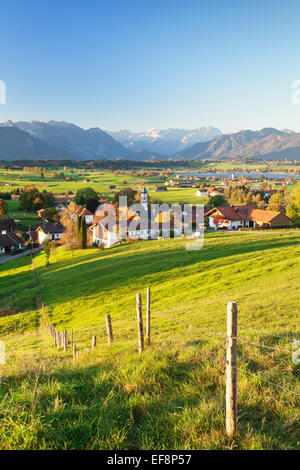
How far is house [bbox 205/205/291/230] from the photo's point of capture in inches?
2522

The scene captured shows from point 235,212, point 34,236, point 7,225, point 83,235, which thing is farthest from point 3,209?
point 235,212

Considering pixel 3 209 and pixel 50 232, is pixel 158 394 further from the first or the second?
pixel 3 209

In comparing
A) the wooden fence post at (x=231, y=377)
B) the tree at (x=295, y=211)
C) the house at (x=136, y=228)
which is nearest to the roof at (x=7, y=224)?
the house at (x=136, y=228)

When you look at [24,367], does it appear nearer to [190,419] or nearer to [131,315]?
[190,419]

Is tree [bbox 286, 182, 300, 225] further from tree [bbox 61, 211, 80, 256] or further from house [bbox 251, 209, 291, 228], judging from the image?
tree [bbox 61, 211, 80, 256]

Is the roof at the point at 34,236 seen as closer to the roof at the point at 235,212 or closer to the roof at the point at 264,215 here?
the roof at the point at 235,212

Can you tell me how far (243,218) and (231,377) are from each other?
71.1 m

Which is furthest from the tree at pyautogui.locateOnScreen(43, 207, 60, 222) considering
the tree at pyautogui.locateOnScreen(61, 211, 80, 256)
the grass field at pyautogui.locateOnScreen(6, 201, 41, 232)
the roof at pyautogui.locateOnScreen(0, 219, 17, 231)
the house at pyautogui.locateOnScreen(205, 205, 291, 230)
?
the house at pyautogui.locateOnScreen(205, 205, 291, 230)

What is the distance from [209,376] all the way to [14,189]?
134660 millimetres

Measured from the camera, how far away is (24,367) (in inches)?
289

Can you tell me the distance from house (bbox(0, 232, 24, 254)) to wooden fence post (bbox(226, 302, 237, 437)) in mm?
73739

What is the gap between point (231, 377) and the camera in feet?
15.3
